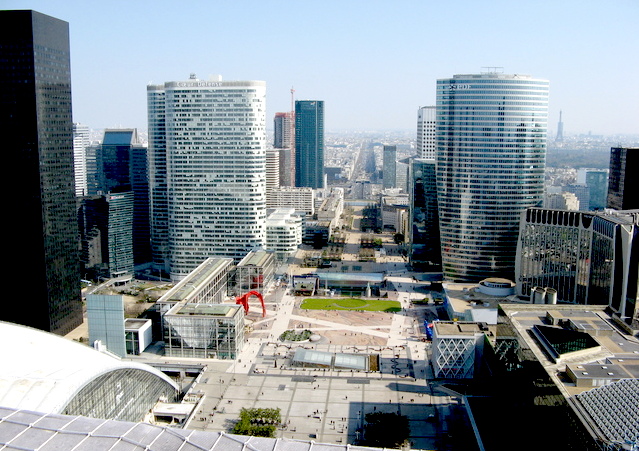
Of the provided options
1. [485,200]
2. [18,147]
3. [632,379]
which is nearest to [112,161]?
[18,147]

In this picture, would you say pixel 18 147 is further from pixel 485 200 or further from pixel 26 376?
pixel 485 200

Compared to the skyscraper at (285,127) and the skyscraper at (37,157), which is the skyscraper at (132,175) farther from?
the skyscraper at (285,127)

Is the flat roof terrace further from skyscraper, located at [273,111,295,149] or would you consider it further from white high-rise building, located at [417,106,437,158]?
skyscraper, located at [273,111,295,149]

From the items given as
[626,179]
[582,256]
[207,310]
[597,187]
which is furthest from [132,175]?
[597,187]

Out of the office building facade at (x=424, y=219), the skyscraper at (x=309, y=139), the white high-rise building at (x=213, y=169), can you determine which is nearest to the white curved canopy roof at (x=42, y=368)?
the white high-rise building at (x=213, y=169)

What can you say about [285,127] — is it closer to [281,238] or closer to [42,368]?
[281,238]

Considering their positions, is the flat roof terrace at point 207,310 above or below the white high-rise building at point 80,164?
below
